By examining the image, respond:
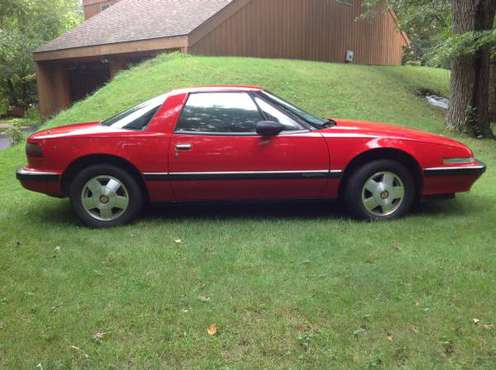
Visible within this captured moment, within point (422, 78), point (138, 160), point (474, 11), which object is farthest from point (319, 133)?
point (422, 78)

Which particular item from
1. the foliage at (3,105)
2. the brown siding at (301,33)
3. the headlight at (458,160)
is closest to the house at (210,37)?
the brown siding at (301,33)

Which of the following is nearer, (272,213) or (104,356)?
(104,356)

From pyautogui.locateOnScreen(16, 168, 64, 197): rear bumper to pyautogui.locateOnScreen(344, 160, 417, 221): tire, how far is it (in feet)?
9.64

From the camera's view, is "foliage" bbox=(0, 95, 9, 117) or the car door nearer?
the car door

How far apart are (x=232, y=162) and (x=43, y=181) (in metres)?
1.93

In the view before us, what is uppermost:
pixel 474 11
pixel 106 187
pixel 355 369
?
pixel 474 11

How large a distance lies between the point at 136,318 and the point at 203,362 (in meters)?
0.66

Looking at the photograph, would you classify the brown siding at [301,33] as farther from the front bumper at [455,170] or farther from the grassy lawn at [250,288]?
the front bumper at [455,170]

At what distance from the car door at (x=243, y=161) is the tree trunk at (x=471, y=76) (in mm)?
7289

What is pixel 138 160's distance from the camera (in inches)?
195

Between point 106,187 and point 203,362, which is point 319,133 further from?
point 203,362

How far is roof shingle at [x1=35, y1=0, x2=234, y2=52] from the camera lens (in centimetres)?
1644

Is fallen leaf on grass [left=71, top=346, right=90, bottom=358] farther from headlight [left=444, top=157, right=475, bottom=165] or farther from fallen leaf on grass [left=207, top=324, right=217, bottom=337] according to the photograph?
headlight [left=444, top=157, right=475, bottom=165]

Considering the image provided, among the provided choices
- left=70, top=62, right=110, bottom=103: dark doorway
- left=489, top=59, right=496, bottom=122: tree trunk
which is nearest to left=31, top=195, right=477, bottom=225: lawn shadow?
left=489, top=59, right=496, bottom=122: tree trunk
